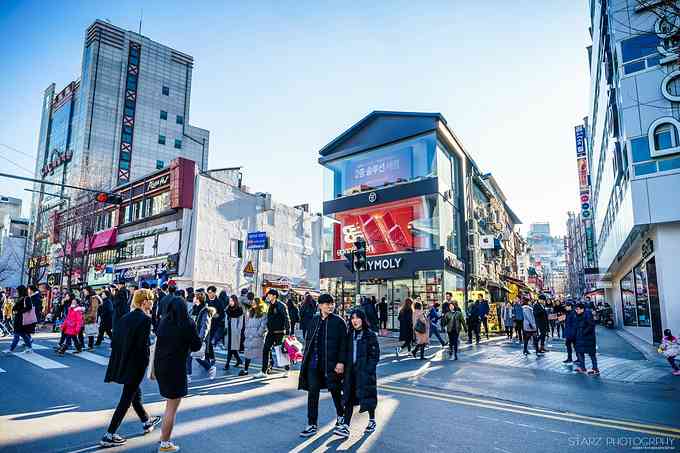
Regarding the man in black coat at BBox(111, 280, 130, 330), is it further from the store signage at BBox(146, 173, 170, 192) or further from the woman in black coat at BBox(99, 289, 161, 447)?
the store signage at BBox(146, 173, 170, 192)

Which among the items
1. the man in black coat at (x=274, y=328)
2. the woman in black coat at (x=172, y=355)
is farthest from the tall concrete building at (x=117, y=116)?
the woman in black coat at (x=172, y=355)

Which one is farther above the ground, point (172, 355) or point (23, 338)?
point (172, 355)

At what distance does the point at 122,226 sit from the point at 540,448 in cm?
3715

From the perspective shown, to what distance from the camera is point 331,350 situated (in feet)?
18.0

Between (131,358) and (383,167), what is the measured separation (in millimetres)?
23368

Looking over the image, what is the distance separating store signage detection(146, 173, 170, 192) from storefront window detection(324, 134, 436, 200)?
1192 centimetres

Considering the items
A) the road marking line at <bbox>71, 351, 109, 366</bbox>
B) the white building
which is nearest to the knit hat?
the road marking line at <bbox>71, 351, 109, 366</bbox>

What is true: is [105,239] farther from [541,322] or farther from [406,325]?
[541,322]

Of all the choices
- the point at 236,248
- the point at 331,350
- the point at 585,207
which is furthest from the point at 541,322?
the point at 585,207

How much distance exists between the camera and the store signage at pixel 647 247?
15.9m

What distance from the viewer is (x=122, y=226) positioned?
3559 cm

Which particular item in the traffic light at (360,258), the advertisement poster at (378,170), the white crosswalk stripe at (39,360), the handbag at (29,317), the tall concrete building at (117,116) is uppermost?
the tall concrete building at (117,116)

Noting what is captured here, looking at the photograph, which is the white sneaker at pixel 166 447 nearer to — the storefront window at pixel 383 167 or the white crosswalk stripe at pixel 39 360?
the white crosswalk stripe at pixel 39 360

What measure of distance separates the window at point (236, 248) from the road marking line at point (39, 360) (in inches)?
825
